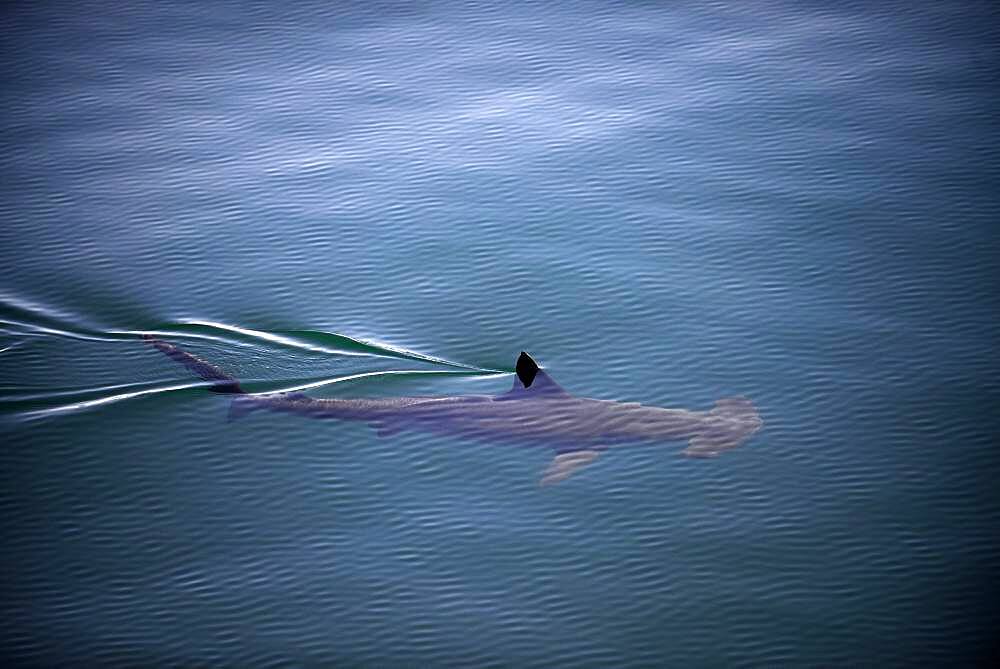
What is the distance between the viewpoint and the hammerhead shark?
9.81 m

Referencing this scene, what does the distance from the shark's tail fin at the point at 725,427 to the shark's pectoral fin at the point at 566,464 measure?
734 mm

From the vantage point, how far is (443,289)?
39.6ft

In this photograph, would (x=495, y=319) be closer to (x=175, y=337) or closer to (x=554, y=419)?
(x=554, y=419)

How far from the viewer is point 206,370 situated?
1094cm

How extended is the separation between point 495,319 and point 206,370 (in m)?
2.60

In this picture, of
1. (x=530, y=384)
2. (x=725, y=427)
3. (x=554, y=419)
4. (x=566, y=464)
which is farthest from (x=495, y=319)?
(x=725, y=427)

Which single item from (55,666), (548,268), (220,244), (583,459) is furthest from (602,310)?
(55,666)

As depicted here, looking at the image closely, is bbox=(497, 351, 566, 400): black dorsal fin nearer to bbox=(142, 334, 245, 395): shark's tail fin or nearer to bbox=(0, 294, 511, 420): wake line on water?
bbox=(0, 294, 511, 420): wake line on water

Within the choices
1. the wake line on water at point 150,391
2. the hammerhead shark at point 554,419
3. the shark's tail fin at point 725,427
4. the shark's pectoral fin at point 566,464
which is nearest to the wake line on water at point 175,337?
the wake line on water at point 150,391

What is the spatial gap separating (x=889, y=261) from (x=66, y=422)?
7.57 meters

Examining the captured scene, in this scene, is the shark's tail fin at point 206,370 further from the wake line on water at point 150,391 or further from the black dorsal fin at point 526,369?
the black dorsal fin at point 526,369

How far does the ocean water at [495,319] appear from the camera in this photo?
8.59 meters

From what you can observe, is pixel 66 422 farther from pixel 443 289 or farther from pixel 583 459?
pixel 583 459

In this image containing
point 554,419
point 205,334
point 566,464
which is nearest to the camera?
point 566,464
